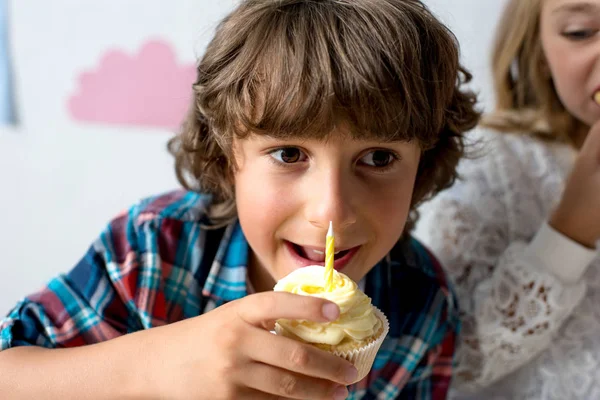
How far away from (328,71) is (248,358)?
35 centimetres

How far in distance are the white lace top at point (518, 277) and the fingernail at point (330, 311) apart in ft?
1.85

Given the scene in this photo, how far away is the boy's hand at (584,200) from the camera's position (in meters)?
1.18

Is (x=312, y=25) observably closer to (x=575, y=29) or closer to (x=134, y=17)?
(x=575, y=29)

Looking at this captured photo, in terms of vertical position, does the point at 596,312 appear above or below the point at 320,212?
below

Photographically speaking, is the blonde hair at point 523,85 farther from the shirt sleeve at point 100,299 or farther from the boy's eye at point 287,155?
the shirt sleeve at point 100,299

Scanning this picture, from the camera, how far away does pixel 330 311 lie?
28.5 inches

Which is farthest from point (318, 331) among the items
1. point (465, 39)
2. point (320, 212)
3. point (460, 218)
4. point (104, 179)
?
point (104, 179)

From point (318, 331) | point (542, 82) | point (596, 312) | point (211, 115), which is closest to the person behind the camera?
point (318, 331)

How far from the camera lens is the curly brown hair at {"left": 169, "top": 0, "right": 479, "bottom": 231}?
85cm

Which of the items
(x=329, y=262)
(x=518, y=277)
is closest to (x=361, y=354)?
(x=329, y=262)

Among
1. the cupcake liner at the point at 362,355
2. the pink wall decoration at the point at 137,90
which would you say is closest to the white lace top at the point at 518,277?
the cupcake liner at the point at 362,355

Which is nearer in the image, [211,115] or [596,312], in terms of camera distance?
[211,115]

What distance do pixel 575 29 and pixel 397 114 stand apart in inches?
19.1

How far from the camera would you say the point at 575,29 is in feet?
3.85
